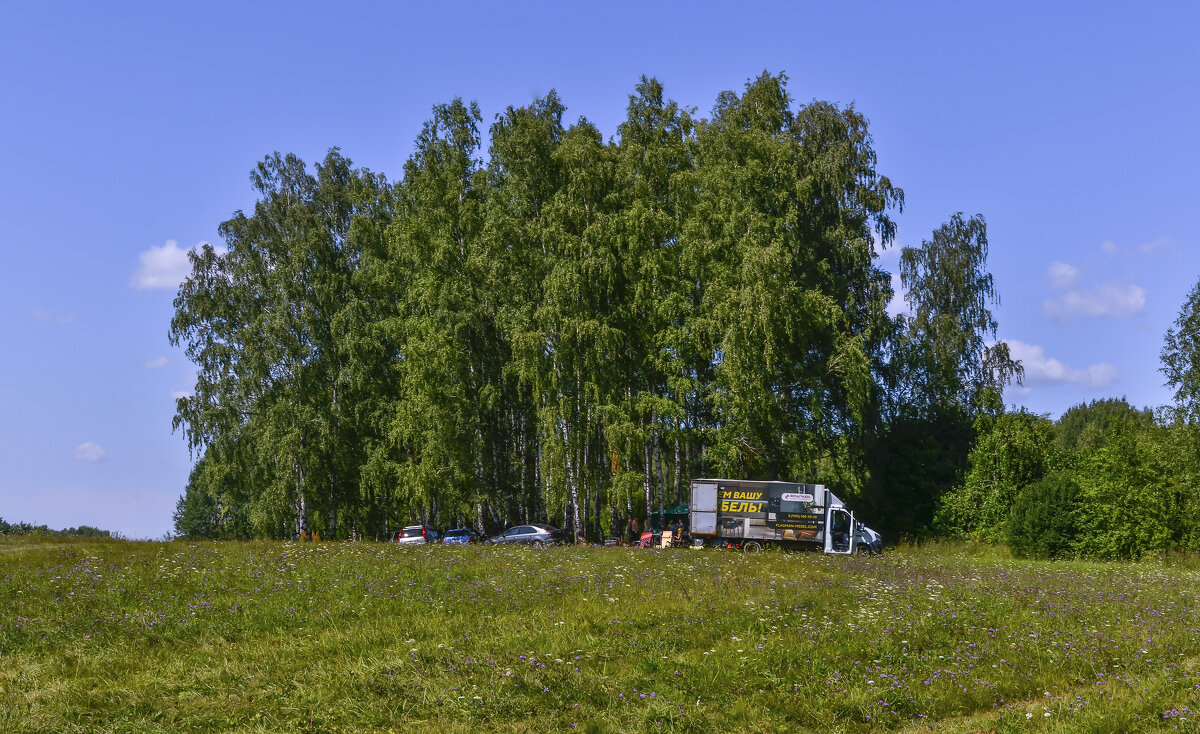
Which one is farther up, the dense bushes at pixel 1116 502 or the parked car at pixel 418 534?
the dense bushes at pixel 1116 502

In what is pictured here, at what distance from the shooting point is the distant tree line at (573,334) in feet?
131

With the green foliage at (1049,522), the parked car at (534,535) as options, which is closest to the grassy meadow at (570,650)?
the parked car at (534,535)

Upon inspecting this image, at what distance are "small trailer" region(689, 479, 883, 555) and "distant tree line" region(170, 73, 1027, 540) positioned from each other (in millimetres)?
2967

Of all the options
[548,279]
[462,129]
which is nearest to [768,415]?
[548,279]

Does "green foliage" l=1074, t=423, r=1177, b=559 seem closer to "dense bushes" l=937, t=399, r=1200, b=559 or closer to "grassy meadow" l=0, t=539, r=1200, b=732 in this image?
"dense bushes" l=937, t=399, r=1200, b=559

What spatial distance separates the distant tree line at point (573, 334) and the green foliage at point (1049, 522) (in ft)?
17.6

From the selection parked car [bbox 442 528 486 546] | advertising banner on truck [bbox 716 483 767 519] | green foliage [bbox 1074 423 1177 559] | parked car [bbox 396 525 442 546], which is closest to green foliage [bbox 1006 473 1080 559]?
green foliage [bbox 1074 423 1177 559]

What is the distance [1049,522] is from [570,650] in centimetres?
3199

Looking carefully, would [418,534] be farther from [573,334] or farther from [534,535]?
[573,334]

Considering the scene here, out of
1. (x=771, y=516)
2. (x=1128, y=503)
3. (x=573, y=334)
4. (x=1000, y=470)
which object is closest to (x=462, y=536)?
(x=573, y=334)

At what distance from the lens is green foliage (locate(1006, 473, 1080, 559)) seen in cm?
3950

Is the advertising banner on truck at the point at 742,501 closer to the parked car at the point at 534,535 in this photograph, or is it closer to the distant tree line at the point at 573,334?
the distant tree line at the point at 573,334

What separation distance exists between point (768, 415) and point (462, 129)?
20.3 meters

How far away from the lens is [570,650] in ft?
45.6
